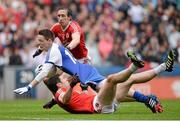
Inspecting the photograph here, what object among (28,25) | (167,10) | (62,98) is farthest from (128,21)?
(62,98)

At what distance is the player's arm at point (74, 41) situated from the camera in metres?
15.5

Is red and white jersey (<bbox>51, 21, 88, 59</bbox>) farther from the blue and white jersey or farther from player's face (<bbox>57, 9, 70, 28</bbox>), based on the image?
the blue and white jersey

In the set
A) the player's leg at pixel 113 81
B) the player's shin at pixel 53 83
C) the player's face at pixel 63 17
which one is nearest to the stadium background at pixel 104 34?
the player's face at pixel 63 17

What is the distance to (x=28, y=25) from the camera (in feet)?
85.0

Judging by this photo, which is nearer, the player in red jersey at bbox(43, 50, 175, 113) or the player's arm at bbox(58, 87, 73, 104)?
the player in red jersey at bbox(43, 50, 175, 113)

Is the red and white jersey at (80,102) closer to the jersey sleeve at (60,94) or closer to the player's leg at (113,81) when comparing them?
the jersey sleeve at (60,94)

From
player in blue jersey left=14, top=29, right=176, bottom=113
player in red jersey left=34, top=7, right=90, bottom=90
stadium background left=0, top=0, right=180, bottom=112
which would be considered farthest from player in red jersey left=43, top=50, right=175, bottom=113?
stadium background left=0, top=0, right=180, bottom=112

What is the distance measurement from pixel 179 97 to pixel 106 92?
10.5 m

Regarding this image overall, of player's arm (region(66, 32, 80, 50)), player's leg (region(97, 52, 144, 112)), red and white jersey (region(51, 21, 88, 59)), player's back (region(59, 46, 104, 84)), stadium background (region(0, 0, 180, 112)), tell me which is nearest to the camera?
player's leg (region(97, 52, 144, 112))

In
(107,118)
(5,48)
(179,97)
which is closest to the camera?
(107,118)

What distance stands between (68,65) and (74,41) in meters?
2.02

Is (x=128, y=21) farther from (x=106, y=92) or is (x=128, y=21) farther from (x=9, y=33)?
(x=106, y=92)

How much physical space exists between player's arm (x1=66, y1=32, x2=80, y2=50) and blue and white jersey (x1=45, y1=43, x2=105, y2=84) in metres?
1.62

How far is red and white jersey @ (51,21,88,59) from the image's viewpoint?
16000 mm
